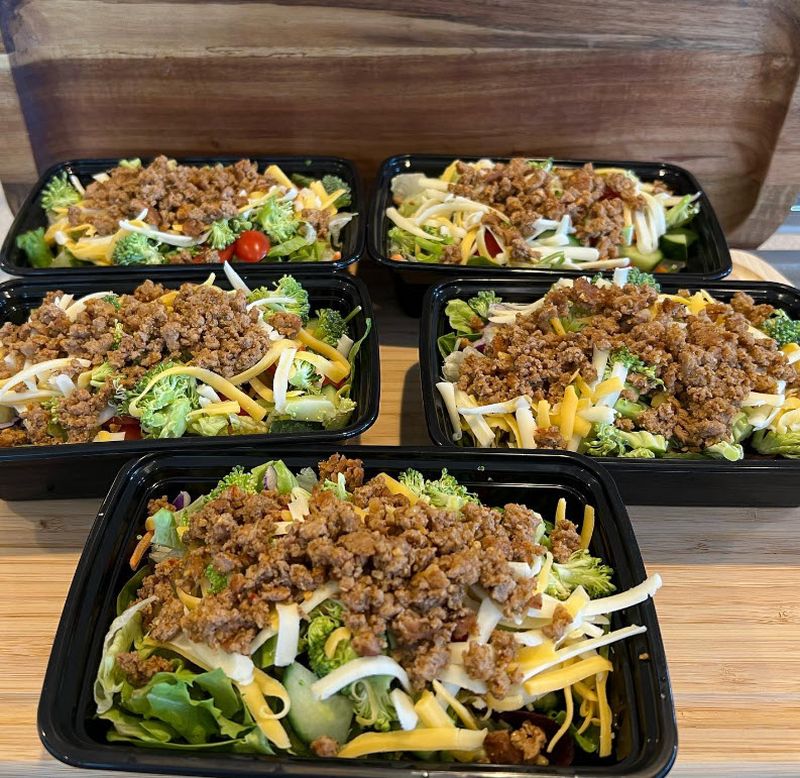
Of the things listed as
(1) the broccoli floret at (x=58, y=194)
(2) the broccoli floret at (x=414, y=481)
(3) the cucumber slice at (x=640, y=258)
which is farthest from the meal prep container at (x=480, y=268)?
(1) the broccoli floret at (x=58, y=194)

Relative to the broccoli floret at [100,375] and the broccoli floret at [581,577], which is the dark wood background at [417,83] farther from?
the broccoli floret at [581,577]

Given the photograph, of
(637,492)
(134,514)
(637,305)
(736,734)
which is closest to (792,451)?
(637,492)

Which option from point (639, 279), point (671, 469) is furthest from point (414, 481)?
point (639, 279)

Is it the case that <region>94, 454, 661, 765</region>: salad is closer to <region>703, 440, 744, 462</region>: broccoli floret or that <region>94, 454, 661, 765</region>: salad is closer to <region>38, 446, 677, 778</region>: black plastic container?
<region>38, 446, 677, 778</region>: black plastic container

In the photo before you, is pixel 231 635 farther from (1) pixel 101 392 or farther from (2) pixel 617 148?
(2) pixel 617 148

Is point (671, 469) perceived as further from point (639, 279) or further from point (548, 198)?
point (548, 198)

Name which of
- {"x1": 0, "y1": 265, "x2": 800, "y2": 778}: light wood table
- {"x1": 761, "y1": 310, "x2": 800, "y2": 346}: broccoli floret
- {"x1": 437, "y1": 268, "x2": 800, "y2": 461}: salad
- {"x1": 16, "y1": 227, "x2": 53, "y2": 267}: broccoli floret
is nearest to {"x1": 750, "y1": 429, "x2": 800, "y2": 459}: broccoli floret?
{"x1": 437, "y1": 268, "x2": 800, "y2": 461}: salad
